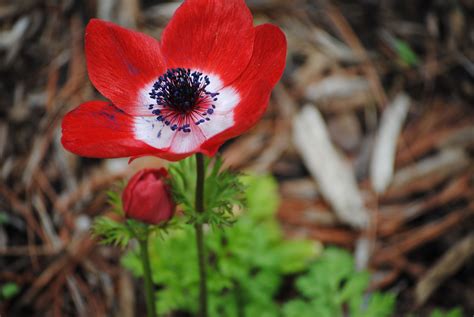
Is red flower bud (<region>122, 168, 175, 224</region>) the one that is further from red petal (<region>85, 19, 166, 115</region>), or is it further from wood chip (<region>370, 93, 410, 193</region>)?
wood chip (<region>370, 93, 410, 193</region>)

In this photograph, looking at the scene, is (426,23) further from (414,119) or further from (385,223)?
(385,223)

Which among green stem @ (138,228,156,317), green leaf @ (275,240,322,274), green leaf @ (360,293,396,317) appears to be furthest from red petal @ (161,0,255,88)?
green leaf @ (360,293,396,317)

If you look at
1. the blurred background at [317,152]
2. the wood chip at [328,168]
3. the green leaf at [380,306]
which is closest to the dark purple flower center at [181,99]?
the blurred background at [317,152]

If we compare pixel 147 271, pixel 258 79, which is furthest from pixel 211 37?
pixel 147 271

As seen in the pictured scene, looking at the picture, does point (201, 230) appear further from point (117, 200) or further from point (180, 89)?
point (180, 89)

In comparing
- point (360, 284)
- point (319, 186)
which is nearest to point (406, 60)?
point (319, 186)

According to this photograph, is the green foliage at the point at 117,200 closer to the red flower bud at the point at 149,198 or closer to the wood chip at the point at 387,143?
the red flower bud at the point at 149,198
